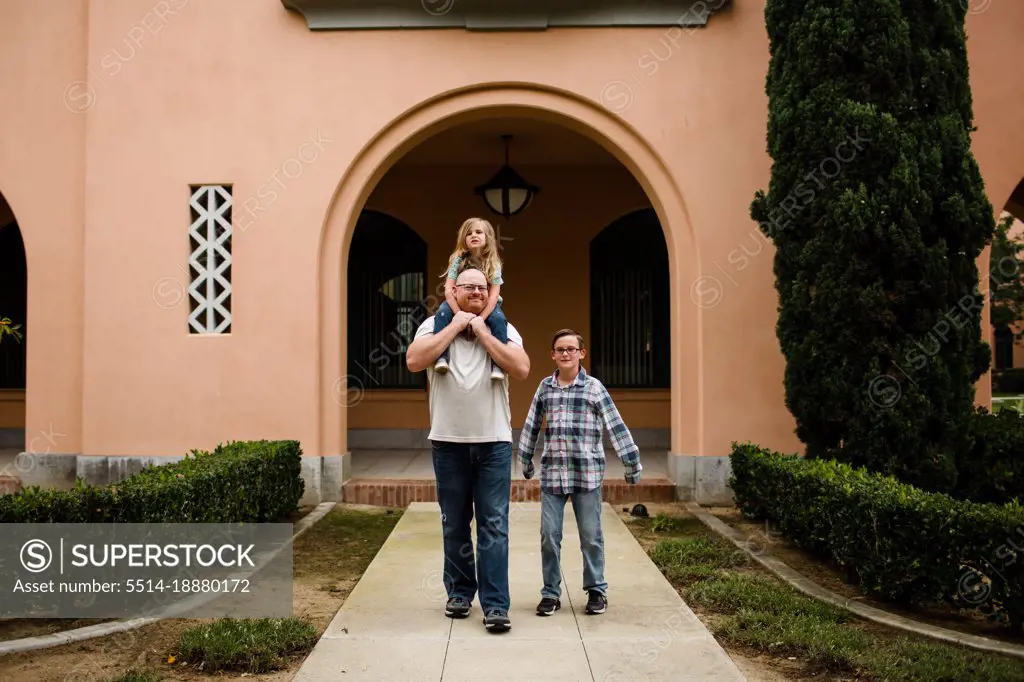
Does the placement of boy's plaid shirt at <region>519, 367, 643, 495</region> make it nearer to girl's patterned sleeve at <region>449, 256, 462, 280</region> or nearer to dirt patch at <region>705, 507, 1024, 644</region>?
girl's patterned sleeve at <region>449, 256, 462, 280</region>

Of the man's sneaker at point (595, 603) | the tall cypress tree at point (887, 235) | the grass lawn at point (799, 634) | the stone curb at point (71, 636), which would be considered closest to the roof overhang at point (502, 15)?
the tall cypress tree at point (887, 235)

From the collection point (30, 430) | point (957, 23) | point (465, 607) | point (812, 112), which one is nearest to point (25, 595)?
point (465, 607)

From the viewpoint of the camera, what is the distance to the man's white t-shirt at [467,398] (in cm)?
399

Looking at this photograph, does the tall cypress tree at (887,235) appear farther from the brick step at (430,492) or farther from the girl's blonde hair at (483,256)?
the girl's blonde hair at (483,256)

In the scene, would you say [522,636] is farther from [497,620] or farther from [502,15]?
[502,15]

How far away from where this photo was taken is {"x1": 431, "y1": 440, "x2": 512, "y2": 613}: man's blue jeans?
13.3ft

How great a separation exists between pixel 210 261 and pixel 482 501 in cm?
500

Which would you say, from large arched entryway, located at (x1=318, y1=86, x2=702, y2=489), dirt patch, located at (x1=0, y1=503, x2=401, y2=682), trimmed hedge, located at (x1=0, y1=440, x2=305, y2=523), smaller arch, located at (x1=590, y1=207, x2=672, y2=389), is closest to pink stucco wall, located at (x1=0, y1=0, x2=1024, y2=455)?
large arched entryway, located at (x1=318, y1=86, x2=702, y2=489)

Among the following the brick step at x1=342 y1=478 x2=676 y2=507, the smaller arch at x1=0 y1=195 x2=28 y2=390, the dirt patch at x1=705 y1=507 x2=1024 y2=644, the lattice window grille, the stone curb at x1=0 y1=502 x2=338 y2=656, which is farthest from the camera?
the smaller arch at x1=0 y1=195 x2=28 y2=390

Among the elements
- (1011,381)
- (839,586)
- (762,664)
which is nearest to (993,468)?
(839,586)

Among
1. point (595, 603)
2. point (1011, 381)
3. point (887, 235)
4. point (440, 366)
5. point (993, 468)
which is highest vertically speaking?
point (887, 235)

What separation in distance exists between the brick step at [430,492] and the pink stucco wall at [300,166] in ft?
1.72

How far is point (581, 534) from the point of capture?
4.37 metres

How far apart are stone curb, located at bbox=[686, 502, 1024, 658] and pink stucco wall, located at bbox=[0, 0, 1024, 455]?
2.38m
